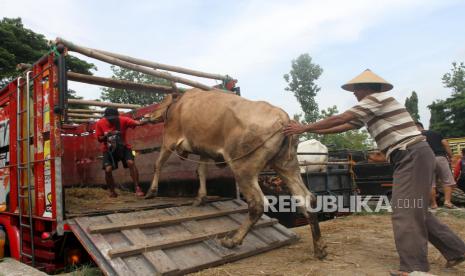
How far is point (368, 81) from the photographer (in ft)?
13.4

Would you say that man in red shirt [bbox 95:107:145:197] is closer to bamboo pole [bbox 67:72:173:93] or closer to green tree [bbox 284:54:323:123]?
bamboo pole [bbox 67:72:173:93]

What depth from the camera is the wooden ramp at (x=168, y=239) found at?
398 centimetres

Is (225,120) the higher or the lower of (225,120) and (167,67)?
the lower

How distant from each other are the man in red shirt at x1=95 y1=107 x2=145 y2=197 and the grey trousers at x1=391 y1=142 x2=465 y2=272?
4.44 metres

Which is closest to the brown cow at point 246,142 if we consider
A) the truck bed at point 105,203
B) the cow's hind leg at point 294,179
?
the cow's hind leg at point 294,179

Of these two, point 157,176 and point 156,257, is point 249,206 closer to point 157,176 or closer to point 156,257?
point 156,257

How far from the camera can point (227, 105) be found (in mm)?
5273

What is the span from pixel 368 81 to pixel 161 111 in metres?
3.66

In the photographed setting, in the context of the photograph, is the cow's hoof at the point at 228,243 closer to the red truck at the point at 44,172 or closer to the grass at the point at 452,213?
the red truck at the point at 44,172

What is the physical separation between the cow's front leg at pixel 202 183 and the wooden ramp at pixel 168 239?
186 mm

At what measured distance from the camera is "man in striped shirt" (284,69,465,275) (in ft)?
12.4

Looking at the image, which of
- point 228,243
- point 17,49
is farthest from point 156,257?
point 17,49

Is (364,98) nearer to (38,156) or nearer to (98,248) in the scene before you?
(98,248)
